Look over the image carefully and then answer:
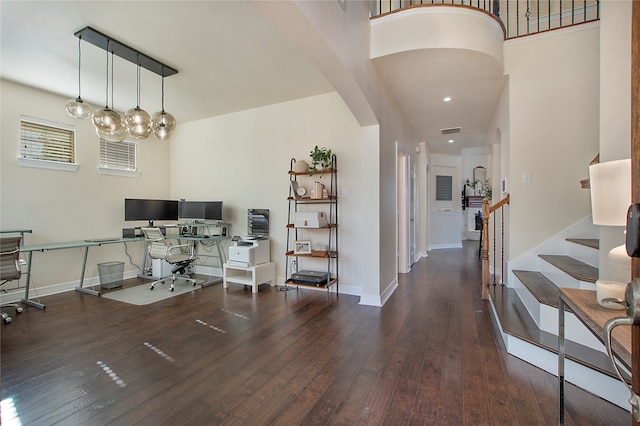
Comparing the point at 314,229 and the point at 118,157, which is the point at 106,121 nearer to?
the point at 118,157

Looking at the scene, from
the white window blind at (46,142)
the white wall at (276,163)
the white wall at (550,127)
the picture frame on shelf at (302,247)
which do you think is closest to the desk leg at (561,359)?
the white wall at (276,163)

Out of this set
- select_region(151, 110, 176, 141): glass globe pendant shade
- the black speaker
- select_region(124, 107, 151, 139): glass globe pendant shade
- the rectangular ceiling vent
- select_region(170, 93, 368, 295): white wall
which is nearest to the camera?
the black speaker

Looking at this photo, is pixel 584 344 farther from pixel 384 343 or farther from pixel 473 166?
pixel 473 166

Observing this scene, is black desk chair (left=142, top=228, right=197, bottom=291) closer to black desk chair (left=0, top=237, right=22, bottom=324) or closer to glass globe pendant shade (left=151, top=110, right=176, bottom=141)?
black desk chair (left=0, top=237, right=22, bottom=324)

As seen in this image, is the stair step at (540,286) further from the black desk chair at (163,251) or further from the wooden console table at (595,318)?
the black desk chair at (163,251)

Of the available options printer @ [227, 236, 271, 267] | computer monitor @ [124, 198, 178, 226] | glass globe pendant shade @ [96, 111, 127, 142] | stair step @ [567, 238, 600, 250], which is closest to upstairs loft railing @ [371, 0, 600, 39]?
stair step @ [567, 238, 600, 250]

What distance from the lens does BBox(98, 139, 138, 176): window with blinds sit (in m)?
4.75

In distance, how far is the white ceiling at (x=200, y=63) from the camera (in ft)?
8.09

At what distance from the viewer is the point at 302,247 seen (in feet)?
13.7

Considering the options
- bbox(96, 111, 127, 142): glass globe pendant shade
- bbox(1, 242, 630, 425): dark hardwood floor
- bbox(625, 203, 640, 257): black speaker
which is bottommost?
bbox(1, 242, 630, 425): dark hardwood floor

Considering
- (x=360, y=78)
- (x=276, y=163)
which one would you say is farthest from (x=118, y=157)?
(x=360, y=78)

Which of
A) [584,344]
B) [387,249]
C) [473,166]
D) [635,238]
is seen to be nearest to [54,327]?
[387,249]

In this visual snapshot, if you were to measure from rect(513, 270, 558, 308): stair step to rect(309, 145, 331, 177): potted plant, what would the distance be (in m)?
2.64

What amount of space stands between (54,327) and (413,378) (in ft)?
11.4
